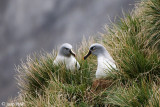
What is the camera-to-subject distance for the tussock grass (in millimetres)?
4301

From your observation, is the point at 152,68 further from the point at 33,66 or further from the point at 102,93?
the point at 33,66

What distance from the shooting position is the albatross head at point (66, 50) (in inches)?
225

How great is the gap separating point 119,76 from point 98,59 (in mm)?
522

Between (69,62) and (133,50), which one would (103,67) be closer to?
(133,50)

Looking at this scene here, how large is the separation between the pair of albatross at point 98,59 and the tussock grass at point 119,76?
0.11 metres

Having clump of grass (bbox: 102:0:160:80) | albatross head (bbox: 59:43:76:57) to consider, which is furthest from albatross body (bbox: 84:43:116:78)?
albatross head (bbox: 59:43:76:57)

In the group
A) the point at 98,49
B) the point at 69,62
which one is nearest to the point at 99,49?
the point at 98,49

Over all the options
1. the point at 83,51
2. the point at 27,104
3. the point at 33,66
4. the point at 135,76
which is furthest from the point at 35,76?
the point at 135,76

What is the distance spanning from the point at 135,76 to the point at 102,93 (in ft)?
2.42

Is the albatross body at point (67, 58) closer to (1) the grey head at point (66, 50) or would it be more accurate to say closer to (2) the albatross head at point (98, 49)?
(1) the grey head at point (66, 50)

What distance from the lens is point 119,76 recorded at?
5.04 m

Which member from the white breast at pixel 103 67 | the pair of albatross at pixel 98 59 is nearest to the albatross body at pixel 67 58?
the pair of albatross at pixel 98 59

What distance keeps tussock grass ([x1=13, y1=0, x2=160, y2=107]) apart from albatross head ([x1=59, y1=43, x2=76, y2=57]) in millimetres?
258

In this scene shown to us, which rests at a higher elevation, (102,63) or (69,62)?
(69,62)
